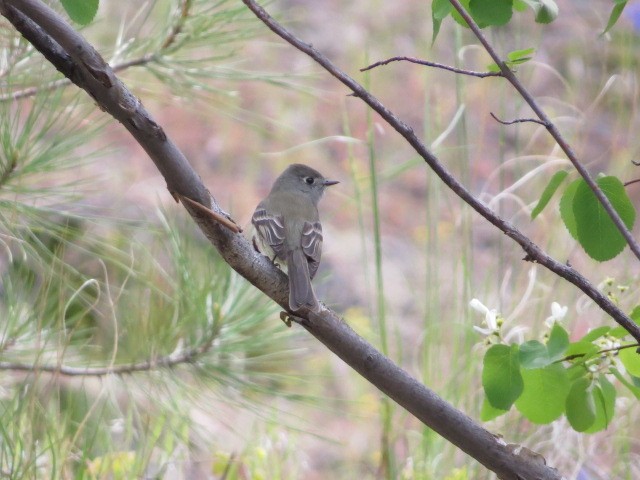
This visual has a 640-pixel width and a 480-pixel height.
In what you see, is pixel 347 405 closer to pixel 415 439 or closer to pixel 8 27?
pixel 415 439

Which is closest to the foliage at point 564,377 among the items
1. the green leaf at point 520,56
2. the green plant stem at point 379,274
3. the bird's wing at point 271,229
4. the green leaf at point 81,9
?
the green leaf at point 520,56

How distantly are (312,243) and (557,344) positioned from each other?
4.07 feet

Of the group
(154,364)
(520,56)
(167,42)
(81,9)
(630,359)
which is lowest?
(154,364)

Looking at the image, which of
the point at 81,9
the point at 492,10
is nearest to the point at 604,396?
the point at 492,10

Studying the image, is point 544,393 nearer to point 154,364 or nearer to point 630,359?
point 630,359

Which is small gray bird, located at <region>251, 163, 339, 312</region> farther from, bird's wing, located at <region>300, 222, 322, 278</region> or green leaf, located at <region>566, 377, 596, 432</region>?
green leaf, located at <region>566, 377, 596, 432</region>

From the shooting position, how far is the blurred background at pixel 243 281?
1.69 m

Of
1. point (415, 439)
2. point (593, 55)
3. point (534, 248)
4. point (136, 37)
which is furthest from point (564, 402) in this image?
point (593, 55)

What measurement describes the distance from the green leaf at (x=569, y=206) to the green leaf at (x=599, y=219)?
0.5 inches

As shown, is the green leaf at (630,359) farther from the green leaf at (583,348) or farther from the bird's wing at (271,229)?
the bird's wing at (271,229)

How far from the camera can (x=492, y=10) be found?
905 millimetres

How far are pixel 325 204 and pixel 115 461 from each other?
347 centimetres

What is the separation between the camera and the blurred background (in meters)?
1.69

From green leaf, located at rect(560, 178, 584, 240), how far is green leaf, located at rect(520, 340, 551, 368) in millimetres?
151
